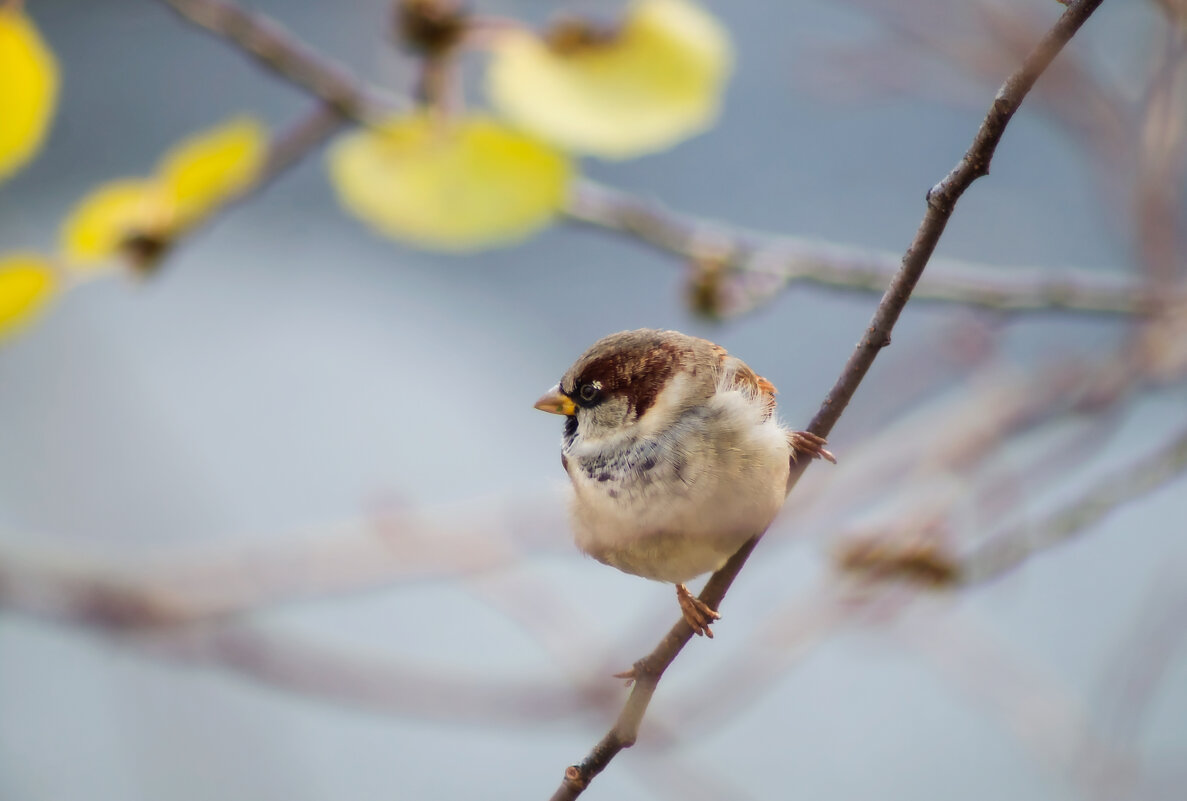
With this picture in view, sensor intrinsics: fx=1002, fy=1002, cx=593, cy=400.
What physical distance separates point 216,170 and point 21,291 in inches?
4.5

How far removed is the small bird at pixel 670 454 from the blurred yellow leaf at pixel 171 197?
0.69ft

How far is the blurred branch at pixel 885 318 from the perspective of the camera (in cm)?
33

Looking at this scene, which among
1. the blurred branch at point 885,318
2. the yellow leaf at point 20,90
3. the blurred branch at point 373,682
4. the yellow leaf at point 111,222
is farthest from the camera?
the blurred branch at point 373,682

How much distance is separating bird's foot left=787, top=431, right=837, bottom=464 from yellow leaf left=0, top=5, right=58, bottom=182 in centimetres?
40

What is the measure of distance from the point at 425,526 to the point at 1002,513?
2.63 feet

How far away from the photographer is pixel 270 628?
184cm

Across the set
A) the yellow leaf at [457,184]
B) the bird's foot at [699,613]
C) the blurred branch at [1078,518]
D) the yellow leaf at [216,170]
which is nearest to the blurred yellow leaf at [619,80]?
the yellow leaf at [457,184]

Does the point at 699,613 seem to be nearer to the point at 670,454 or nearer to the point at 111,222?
the point at 670,454

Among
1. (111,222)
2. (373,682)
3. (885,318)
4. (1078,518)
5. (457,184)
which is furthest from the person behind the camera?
(373,682)

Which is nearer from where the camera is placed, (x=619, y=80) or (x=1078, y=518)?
(x=619, y=80)

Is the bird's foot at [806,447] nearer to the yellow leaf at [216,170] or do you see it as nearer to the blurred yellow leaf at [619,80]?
the blurred yellow leaf at [619,80]

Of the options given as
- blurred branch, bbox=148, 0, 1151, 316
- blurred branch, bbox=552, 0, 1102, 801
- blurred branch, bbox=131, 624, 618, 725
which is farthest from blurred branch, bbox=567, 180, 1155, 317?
blurred branch, bbox=131, 624, 618, 725

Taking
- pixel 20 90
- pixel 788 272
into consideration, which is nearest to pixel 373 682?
pixel 788 272

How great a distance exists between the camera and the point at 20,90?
473 mm
